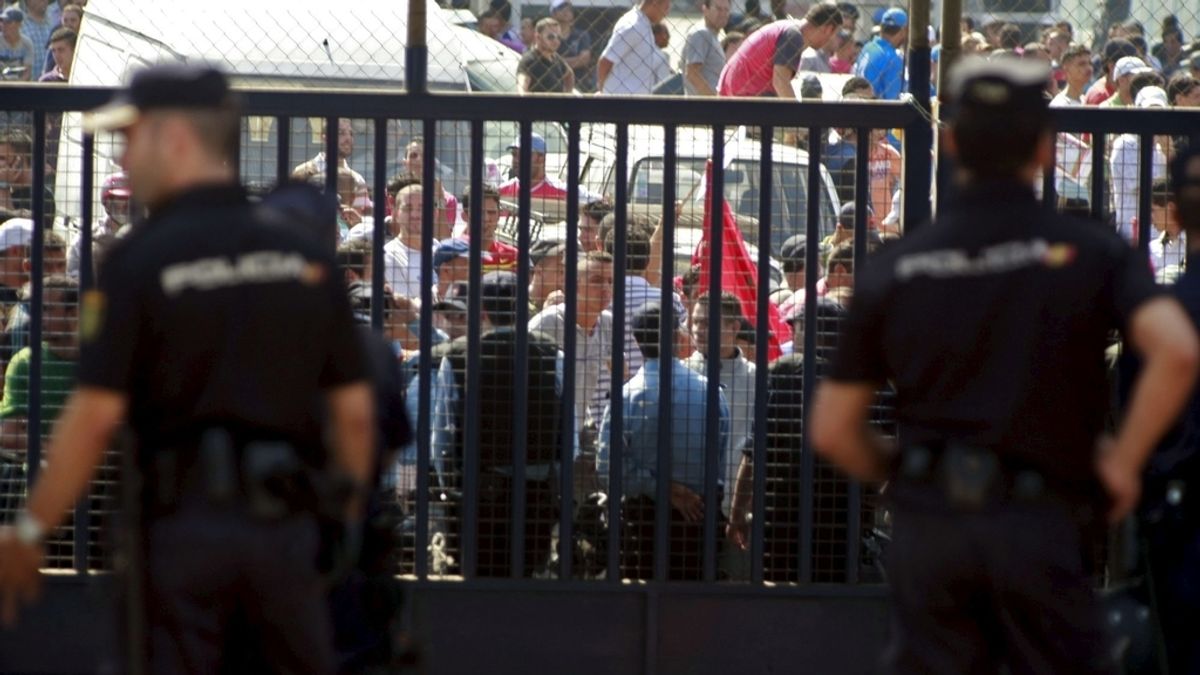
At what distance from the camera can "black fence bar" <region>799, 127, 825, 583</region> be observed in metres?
6.76

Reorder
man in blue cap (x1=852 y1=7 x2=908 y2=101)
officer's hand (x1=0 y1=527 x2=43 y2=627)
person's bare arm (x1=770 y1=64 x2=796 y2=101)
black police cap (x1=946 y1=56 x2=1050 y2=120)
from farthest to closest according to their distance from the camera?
person's bare arm (x1=770 y1=64 x2=796 y2=101) → man in blue cap (x1=852 y1=7 x2=908 y2=101) → black police cap (x1=946 y1=56 x2=1050 y2=120) → officer's hand (x1=0 y1=527 x2=43 y2=627)

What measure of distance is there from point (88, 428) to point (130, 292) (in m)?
0.31

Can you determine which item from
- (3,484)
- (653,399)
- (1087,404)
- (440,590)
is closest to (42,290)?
(3,484)

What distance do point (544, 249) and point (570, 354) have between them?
0.39m

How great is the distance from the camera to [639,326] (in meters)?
6.84

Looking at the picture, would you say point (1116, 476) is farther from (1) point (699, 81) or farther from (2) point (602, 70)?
(1) point (699, 81)

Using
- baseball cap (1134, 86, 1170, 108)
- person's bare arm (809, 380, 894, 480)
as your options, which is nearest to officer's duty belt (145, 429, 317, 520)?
person's bare arm (809, 380, 894, 480)

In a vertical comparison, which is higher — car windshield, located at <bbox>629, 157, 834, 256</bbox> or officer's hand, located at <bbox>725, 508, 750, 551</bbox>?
car windshield, located at <bbox>629, 157, 834, 256</bbox>

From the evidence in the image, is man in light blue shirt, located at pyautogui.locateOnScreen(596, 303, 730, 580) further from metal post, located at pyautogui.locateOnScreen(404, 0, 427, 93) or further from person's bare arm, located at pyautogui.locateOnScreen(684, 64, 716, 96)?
person's bare arm, located at pyautogui.locateOnScreen(684, 64, 716, 96)

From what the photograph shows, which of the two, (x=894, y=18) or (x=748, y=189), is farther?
(x=894, y=18)

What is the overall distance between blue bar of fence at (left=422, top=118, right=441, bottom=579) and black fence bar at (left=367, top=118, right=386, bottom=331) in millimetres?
29

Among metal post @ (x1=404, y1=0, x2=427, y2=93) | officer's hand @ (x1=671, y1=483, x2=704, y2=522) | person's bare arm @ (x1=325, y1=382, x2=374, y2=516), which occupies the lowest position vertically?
officer's hand @ (x1=671, y1=483, x2=704, y2=522)

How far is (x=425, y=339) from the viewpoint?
6801mm

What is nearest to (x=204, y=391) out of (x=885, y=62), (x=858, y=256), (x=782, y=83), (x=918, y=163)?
(x=858, y=256)
